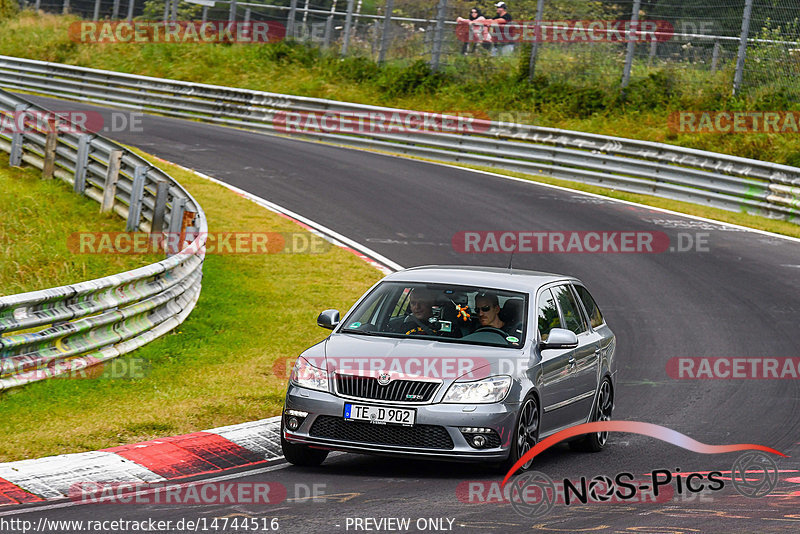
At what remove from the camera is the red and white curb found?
7.32 meters

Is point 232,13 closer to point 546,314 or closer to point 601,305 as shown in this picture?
point 601,305

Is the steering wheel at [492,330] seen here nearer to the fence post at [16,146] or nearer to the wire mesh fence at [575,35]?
the fence post at [16,146]

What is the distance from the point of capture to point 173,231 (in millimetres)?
15414

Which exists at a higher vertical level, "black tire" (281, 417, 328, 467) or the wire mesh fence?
the wire mesh fence

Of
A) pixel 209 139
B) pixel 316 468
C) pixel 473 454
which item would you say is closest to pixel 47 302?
pixel 316 468

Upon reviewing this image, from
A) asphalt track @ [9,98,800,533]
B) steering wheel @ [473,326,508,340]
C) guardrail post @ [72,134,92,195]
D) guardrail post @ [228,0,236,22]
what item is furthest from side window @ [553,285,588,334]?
guardrail post @ [228,0,236,22]

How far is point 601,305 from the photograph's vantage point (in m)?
15.9

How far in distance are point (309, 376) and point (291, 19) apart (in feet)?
97.2

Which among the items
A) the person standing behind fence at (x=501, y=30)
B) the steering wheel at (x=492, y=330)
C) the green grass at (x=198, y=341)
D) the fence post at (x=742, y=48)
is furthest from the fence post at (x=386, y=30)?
the steering wheel at (x=492, y=330)

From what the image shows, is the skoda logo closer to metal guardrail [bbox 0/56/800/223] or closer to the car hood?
the car hood

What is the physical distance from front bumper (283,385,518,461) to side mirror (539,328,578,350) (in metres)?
0.90

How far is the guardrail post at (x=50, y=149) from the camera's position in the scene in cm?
1905

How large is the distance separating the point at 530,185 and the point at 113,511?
18.6 m

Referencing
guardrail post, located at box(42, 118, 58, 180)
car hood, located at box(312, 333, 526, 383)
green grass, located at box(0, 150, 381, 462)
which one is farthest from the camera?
guardrail post, located at box(42, 118, 58, 180)
